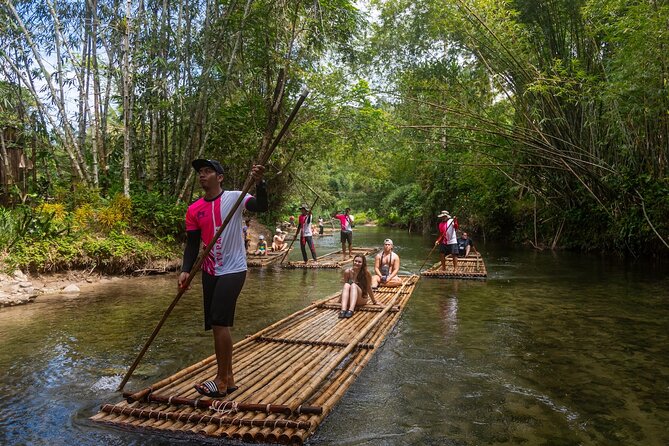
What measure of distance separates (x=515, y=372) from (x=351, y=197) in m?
39.4

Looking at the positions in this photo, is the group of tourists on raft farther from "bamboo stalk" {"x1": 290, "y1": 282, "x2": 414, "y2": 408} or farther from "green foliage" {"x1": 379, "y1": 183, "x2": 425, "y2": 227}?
"green foliage" {"x1": 379, "y1": 183, "x2": 425, "y2": 227}

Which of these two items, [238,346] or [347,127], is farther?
[347,127]

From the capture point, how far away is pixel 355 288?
673cm

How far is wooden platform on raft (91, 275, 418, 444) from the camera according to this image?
3.18 metres

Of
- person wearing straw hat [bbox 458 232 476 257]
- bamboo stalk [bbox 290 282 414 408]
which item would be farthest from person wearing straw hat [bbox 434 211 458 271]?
bamboo stalk [bbox 290 282 414 408]

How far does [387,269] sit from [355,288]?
2.29 m

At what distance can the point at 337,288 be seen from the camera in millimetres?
9891

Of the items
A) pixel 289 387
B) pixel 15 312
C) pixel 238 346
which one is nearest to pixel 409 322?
pixel 238 346

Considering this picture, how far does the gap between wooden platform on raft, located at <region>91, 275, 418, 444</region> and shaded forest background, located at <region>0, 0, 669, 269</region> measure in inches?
199

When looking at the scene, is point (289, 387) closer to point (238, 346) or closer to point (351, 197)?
point (238, 346)

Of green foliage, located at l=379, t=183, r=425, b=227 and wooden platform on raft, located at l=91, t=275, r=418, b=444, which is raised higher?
green foliage, located at l=379, t=183, r=425, b=227

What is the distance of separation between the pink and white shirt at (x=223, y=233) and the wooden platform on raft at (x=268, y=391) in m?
0.96

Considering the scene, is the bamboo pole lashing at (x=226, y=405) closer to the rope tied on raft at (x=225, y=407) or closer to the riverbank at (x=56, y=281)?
the rope tied on raft at (x=225, y=407)

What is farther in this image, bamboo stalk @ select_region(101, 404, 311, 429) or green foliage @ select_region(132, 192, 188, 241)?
green foliage @ select_region(132, 192, 188, 241)
